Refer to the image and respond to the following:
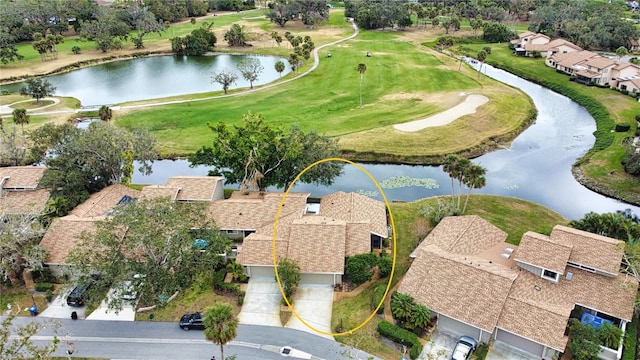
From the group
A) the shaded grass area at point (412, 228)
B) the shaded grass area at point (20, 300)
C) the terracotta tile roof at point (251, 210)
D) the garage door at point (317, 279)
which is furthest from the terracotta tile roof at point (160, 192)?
the shaded grass area at point (412, 228)

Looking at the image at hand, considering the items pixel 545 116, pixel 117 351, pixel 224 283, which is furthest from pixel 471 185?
pixel 545 116

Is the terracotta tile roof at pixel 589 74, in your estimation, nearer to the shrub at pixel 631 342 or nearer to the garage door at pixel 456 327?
the shrub at pixel 631 342

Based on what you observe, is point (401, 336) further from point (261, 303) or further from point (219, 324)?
point (219, 324)

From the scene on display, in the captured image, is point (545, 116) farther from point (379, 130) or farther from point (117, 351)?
point (117, 351)

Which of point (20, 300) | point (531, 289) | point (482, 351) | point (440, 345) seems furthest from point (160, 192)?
point (531, 289)

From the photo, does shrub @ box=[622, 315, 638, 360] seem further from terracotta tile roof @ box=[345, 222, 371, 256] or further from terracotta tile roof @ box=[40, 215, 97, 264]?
terracotta tile roof @ box=[40, 215, 97, 264]

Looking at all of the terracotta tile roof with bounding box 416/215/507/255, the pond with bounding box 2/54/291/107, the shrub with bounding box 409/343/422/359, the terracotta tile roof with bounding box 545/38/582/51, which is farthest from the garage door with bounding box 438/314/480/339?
the terracotta tile roof with bounding box 545/38/582/51
